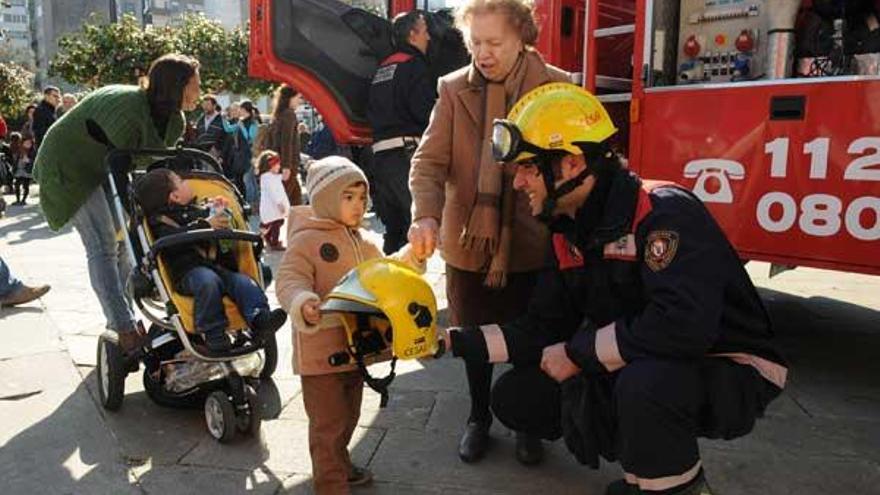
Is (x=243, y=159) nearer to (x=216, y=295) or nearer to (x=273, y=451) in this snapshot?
(x=216, y=295)

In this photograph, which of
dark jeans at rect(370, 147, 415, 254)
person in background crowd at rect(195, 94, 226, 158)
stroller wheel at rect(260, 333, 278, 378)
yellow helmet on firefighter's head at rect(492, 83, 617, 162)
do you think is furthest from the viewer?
person in background crowd at rect(195, 94, 226, 158)

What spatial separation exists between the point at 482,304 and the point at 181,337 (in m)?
1.31

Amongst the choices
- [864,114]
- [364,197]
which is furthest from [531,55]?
[864,114]

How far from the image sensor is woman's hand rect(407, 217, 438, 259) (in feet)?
8.66

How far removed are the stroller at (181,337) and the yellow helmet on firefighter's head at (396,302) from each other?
109 centimetres

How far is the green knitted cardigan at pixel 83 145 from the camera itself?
12.2 ft

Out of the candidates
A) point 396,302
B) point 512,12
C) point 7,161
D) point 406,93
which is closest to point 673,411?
point 396,302

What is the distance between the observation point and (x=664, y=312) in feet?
6.68

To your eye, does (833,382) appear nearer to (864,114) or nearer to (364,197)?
(864,114)

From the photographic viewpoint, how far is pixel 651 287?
2068 mm

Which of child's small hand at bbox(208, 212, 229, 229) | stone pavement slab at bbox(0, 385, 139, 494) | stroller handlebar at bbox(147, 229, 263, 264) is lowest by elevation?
stone pavement slab at bbox(0, 385, 139, 494)

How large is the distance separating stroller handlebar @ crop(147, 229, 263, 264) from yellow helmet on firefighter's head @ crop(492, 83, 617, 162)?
1.61m

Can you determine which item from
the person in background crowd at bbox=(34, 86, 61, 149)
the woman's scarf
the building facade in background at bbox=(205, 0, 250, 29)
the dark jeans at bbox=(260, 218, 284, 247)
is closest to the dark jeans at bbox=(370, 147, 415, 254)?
the woman's scarf

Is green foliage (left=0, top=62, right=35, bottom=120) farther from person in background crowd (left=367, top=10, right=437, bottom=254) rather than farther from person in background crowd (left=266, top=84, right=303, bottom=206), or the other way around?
person in background crowd (left=367, top=10, right=437, bottom=254)
